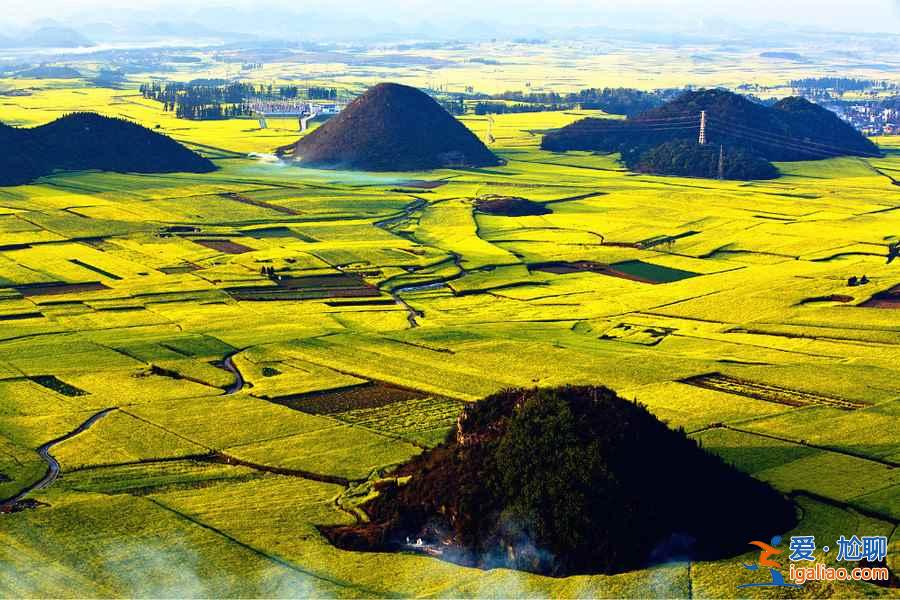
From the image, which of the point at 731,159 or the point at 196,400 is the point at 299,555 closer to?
the point at 196,400

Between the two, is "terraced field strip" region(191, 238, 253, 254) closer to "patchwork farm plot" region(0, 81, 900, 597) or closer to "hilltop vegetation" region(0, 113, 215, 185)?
→ "patchwork farm plot" region(0, 81, 900, 597)

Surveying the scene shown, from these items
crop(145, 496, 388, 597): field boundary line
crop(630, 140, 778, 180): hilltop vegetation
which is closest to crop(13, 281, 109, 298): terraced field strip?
crop(145, 496, 388, 597): field boundary line

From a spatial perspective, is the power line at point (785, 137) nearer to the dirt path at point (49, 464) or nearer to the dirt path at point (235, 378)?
the dirt path at point (235, 378)

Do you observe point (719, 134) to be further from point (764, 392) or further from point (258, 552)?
point (258, 552)

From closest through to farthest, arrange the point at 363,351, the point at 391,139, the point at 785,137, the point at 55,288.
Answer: the point at 363,351 < the point at 55,288 < the point at 391,139 < the point at 785,137

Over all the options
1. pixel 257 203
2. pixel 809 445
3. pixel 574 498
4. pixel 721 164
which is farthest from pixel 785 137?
pixel 574 498

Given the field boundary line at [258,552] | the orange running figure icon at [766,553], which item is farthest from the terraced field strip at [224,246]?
the orange running figure icon at [766,553]
